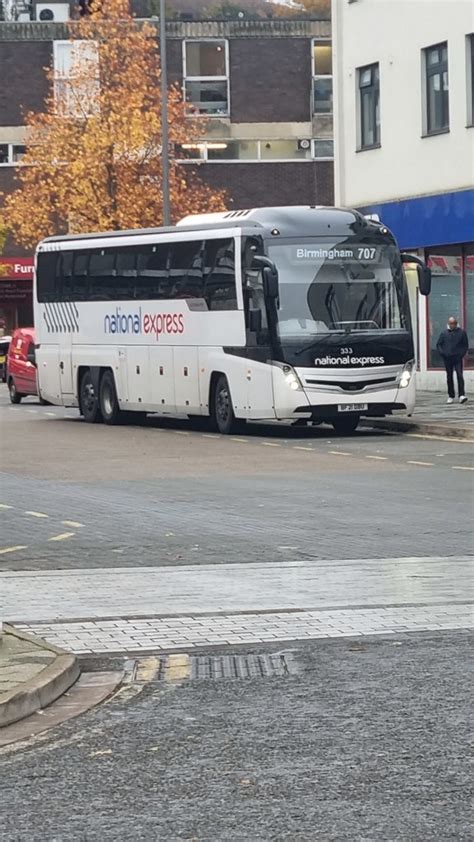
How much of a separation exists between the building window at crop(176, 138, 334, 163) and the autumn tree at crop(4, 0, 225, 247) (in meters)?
15.7

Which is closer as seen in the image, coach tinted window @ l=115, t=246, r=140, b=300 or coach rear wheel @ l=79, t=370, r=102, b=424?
coach tinted window @ l=115, t=246, r=140, b=300

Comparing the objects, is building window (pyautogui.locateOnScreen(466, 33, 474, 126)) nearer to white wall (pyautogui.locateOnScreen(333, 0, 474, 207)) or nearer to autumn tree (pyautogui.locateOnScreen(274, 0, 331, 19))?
white wall (pyautogui.locateOnScreen(333, 0, 474, 207))

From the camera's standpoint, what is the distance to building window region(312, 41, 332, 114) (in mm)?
67062

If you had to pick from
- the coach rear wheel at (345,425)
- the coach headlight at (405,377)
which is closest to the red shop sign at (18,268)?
the coach rear wheel at (345,425)

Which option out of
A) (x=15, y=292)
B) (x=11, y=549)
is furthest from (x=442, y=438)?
(x=15, y=292)

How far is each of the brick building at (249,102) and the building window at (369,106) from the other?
2812cm

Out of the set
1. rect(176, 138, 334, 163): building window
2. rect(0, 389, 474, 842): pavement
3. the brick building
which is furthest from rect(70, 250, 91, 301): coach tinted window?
rect(176, 138, 334, 163): building window

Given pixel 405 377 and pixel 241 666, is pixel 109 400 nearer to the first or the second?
pixel 405 377

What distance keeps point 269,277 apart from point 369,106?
1372cm

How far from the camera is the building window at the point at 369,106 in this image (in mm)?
37906

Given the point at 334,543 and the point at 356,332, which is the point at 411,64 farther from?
the point at 334,543

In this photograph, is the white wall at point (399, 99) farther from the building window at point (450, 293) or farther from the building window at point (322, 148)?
the building window at point (322, 148)

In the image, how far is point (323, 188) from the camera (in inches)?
2638

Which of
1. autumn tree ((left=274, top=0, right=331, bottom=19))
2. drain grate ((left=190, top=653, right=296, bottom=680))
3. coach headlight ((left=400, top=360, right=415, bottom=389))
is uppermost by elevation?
autumn tree ((left=274, top=0, right=331, bottom=19))
